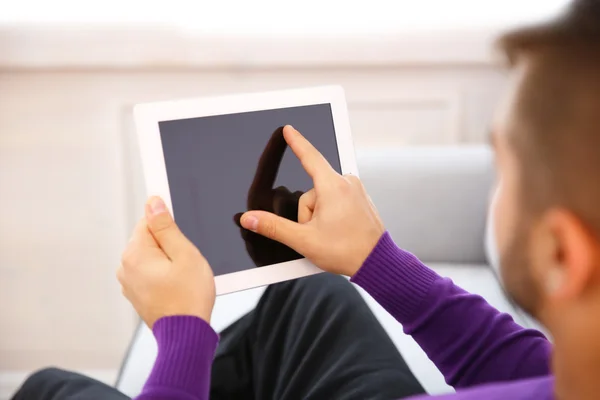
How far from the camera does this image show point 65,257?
1.38 metres

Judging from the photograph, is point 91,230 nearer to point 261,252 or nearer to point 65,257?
point 65,257

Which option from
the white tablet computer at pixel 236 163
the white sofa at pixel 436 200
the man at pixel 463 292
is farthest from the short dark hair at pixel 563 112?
the white sofa at pixel 436 200

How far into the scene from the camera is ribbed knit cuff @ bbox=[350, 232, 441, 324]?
661mm

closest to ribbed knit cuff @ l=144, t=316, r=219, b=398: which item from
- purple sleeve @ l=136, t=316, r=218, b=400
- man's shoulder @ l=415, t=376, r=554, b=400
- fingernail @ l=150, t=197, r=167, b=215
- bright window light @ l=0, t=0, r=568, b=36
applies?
purple sleeve @ l=136, t=316, r=218, b=400

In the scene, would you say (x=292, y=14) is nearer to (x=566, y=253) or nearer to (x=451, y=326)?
(x=451, y=326)

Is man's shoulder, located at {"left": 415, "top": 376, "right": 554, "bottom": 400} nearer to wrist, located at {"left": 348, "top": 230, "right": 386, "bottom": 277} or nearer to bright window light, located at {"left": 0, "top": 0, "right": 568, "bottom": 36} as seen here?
wrist, located at {"left": 348, "top": 230, "right": 386, "bottom": 277}

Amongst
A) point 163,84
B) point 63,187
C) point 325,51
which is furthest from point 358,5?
point 63,187

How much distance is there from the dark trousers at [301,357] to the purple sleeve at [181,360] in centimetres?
19

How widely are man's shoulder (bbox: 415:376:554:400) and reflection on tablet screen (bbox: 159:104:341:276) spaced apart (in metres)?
0.23

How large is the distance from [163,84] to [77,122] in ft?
0.66

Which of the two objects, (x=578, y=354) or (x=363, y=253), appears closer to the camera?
(x=578, y=354)

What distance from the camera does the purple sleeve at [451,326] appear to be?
662mm

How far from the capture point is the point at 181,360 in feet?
1.82

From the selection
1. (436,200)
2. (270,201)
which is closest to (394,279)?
(270,201)
